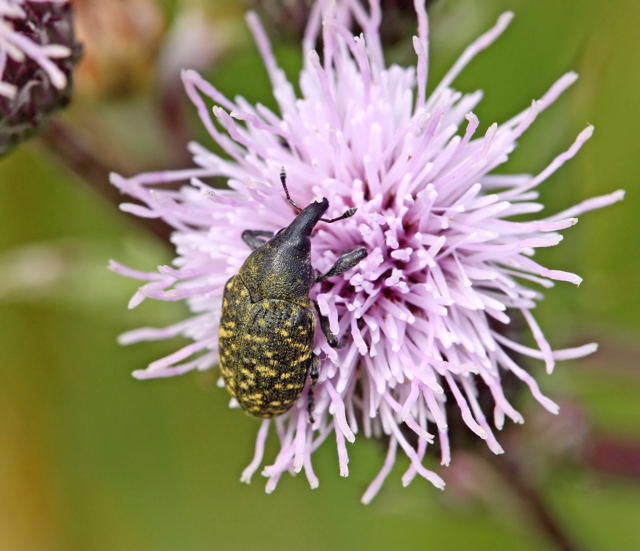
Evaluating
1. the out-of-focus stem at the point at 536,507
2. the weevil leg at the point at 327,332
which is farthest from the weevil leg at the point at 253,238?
the out-of-focus stem at the point at 536,507

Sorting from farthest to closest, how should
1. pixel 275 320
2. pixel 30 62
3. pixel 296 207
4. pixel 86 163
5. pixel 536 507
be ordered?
pixel 536 507 → pixel 86 163 → pixel 30 62 → pixel 296 207 → pixel 275 320

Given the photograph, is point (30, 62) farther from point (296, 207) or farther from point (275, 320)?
point (275, 320)

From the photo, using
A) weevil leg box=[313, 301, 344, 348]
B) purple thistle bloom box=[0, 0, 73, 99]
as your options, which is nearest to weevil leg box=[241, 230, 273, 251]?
weevil leg box=[313, 301, 344, 348]

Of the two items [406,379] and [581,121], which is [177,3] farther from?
[406,379]

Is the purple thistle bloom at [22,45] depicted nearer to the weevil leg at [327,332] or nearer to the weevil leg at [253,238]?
the weevil leg at [253,238]

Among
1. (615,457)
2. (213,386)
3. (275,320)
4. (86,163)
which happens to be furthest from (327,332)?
(615,457)
